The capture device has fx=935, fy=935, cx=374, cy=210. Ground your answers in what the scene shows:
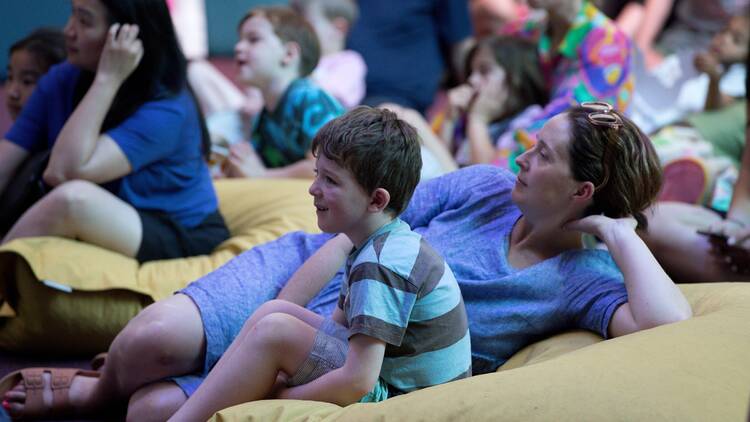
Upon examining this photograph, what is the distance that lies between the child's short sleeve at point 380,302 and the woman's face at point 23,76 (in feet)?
4.45

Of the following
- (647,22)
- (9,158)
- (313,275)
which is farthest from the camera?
(647,22)

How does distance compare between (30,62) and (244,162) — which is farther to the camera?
(244,162)

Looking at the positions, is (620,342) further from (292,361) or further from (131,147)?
(131,147)

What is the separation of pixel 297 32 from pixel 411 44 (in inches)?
44.9

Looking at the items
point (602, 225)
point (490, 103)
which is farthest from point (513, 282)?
point (490, 103)

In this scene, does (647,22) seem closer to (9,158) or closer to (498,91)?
(498,91)

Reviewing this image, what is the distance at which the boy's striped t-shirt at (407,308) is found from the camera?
1.05 metres

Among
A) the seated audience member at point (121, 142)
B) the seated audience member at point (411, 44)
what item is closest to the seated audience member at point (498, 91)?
the seated audience member at point (411, 44)

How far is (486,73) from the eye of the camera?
2588 mm

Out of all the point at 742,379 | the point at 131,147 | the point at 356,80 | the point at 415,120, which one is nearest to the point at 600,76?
the point at 415,120

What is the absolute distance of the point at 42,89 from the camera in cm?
185

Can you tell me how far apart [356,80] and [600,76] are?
992 mm

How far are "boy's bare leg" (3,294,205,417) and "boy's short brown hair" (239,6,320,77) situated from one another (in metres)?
1.10

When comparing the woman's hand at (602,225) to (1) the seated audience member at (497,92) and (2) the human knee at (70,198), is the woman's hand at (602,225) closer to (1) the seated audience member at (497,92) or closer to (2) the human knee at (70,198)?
(2) the human knee at (70,198)
